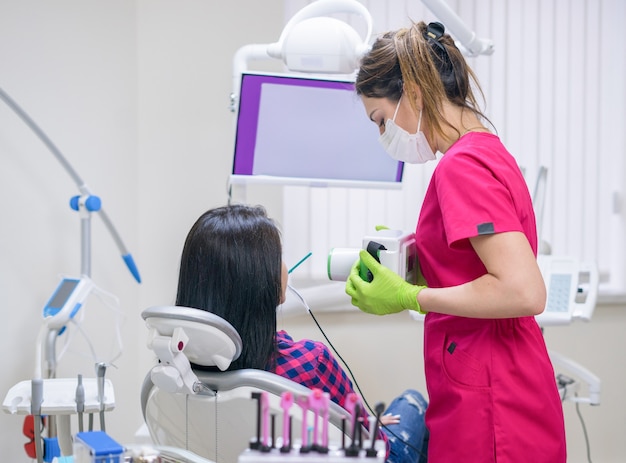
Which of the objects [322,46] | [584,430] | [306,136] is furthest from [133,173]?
[584,430]

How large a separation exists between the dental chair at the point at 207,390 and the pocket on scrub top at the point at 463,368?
0.26 m

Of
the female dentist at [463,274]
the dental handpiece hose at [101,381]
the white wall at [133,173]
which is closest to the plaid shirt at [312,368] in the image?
the female dentist at [463,274]

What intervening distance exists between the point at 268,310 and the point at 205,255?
0.15 meters

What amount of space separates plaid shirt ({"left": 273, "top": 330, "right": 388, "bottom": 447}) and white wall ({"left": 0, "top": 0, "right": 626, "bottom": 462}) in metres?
1.22

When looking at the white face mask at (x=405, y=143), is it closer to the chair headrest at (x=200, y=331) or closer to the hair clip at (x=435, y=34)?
the hair clip at (x=435, y=34)

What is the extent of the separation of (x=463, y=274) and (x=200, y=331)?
0.51 m

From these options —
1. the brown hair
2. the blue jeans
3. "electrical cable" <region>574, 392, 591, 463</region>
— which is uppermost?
the brown hair

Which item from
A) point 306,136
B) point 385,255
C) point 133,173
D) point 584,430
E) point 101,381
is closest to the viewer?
point 101,381

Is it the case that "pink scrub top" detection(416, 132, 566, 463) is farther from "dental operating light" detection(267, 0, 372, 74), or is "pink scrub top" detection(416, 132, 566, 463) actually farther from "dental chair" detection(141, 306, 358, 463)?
"dental operating light" detection(267, 0, 372, 74)

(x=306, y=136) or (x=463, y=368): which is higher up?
(x=306, y=136)

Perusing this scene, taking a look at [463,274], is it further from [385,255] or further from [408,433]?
[408,433]

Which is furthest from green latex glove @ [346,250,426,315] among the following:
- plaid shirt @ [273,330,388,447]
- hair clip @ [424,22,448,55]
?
hair clip @ [424,22,448,55]

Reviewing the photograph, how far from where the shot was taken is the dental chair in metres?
1.12

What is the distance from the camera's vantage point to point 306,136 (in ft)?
7.45
